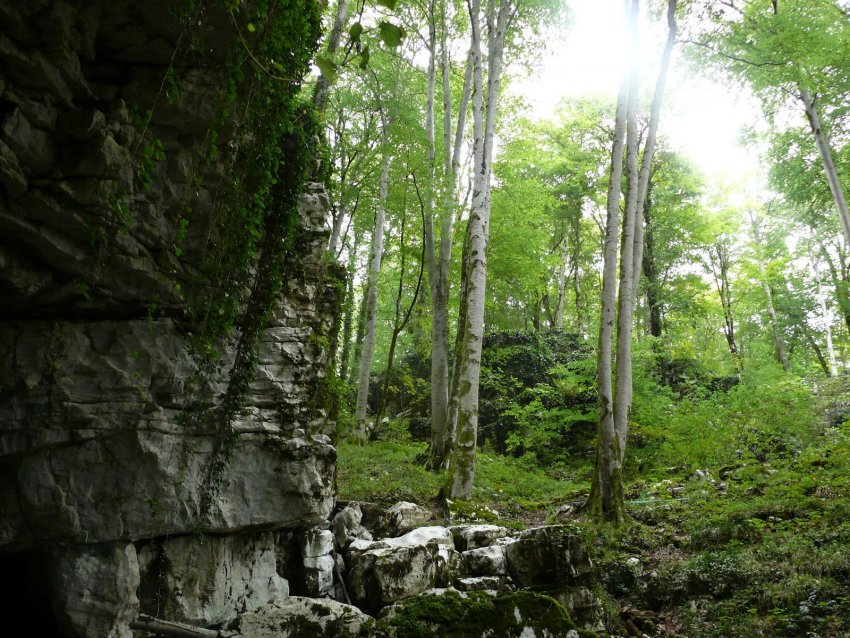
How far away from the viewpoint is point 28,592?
14.9 feet

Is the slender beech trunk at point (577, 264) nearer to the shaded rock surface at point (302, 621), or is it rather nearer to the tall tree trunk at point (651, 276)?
the tall tree trunk at point (651, 276)

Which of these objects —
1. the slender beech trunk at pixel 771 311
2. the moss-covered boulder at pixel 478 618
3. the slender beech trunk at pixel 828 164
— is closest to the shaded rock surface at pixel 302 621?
the moss-covered boulder at pixel 478 618

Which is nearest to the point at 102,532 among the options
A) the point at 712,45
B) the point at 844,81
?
the point at 712,45

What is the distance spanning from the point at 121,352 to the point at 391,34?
4.33 m

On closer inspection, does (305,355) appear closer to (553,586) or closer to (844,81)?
(553,586)

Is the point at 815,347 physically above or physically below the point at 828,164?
below

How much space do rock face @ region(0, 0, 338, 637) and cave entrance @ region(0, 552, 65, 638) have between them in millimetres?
65

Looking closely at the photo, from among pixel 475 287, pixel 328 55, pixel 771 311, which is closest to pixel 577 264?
pixel 771 311

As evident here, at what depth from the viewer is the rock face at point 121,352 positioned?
12.0 feet

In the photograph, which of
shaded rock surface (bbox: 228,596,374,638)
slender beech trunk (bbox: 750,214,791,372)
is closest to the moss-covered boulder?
shaded rock surface (bbox: 228,596,374,638)

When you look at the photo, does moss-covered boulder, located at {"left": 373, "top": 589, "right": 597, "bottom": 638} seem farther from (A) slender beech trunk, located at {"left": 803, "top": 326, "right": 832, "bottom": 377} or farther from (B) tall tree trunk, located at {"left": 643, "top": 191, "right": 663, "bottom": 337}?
(A) slender beech trunk, located at {"left": 803, "top": 326, "right": 832, "bottom": 377}

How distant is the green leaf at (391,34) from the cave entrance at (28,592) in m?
5.12

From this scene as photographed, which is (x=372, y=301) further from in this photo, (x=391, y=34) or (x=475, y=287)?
(x=391, y=34)

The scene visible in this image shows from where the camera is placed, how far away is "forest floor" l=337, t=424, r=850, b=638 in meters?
4.91
